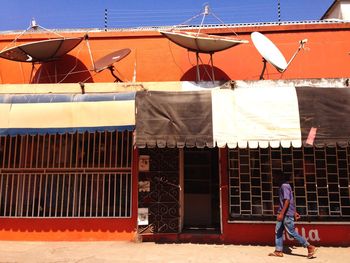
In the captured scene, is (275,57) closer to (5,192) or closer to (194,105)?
(194,105)

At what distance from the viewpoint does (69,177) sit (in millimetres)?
8883

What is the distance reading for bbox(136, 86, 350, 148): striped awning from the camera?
24.2ft

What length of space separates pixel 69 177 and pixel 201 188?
3136 mm

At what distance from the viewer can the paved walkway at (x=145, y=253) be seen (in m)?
7.11

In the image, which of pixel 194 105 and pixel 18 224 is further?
pixel 18 224

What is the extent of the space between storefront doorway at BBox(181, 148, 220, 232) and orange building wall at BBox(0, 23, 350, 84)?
1962 mm

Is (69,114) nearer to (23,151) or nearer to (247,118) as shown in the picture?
(23,151)

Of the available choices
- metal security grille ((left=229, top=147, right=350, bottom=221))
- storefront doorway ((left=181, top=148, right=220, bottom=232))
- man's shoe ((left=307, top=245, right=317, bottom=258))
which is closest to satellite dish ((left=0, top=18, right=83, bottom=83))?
storefront doorway ((left=181, top=148, right=220, bottom=232))

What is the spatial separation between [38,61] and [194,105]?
428cm

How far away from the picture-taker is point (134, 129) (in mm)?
7750

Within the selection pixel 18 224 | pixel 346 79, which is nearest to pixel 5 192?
pixel 18 224

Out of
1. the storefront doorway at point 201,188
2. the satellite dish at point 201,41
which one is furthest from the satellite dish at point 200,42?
the storefront doorway at point 201,188

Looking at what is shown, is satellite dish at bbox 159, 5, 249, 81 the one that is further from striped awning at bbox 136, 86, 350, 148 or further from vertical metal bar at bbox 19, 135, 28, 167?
vertical metal bar at bbox 19, 135, 28, 167

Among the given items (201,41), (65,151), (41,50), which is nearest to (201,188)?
(65,151)
